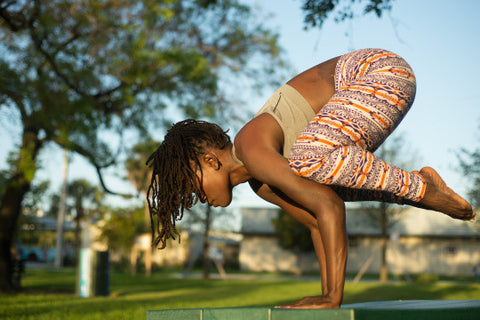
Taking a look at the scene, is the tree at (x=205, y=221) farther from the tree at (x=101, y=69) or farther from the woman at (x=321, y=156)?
the woman at (x=321, y=156)

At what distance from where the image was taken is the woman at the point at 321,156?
82.0 inches

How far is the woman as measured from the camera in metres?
2.08

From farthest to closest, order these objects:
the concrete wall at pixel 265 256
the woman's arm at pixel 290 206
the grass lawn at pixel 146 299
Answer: the concrete wall at pixel 265 256, the grass lawn at pixel 146 299, the woman's arm at pixel 290 206

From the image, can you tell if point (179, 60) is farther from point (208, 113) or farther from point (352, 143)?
point (352, 143)

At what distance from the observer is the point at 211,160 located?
240 cm

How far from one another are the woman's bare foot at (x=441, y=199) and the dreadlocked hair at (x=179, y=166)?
1.04 m

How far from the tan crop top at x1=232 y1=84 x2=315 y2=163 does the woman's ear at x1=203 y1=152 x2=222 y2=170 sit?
10cm

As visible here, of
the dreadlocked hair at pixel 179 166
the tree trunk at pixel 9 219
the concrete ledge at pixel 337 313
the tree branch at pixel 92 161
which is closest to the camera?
the concrete ledge at pixel 337 313

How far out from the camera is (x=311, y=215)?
269 centimetres

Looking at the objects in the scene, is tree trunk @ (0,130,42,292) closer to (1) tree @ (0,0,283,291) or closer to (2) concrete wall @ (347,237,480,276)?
(1) tree @ (0,0,283,291)

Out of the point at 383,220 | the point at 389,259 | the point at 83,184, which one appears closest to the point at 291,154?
the point at 383,220

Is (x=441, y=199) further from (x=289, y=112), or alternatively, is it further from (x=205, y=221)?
(x=205, y=221)

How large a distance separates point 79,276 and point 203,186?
11130 mm

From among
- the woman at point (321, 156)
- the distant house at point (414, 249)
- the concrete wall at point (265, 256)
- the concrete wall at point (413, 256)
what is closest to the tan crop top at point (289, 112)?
the woman at point (321, 156)
